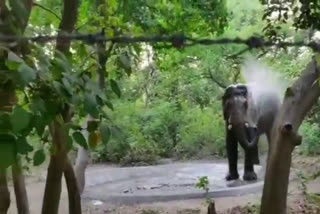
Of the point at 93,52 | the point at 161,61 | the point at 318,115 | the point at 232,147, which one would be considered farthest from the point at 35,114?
the point at 318,115

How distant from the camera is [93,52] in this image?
1.98 meters

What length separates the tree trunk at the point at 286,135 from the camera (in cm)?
377

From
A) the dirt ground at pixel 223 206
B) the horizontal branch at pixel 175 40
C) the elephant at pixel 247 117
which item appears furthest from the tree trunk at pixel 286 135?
the elephant at pixel 247 117

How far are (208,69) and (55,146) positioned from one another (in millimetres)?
7383

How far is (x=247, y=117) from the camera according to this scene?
7324 mm

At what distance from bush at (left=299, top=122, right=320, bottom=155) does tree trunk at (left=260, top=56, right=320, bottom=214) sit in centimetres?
466

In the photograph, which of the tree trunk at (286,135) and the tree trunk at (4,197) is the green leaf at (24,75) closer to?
the tree trunk at (4,197)

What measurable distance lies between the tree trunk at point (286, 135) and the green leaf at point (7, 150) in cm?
266

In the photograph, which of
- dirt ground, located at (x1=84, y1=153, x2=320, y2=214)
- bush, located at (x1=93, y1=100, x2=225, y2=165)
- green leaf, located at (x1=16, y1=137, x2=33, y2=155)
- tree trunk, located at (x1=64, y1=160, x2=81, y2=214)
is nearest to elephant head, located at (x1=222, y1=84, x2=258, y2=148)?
dirt ground, located at (x1=84, y1=153, x2=320, y2=214)

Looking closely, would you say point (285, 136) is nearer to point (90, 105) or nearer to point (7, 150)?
point (90, 105)

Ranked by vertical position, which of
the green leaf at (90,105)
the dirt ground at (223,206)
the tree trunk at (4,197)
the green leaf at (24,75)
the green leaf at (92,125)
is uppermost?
the green leaf at (24,75)

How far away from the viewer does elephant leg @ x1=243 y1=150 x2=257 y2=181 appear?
721 centimetres

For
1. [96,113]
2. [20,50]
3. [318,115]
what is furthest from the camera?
[318,115]

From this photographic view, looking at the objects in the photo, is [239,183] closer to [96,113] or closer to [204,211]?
[204,211]
